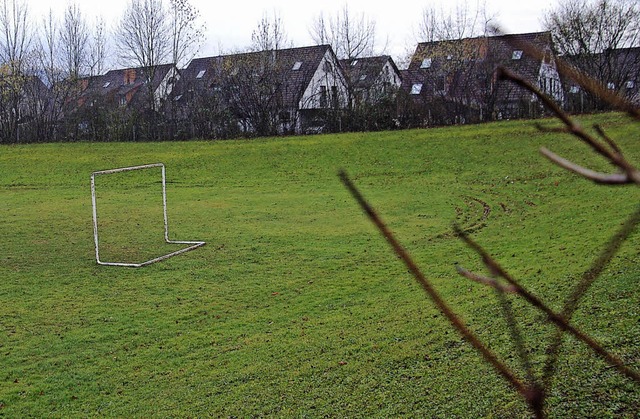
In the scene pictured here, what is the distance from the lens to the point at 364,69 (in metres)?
29.1

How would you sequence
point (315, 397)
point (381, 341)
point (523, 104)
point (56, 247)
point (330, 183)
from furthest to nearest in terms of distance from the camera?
point (523, 104) → point (330, 183) → point (56, 247) → point (381, 341) → point (315, 397)

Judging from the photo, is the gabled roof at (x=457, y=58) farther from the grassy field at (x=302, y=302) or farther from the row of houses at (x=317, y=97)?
the grassy field at (x=302, y=302)

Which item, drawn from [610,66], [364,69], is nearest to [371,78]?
[364,69]

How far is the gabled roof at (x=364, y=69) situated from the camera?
91.6 feet

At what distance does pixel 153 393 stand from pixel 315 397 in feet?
3.98

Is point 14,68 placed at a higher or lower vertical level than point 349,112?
higher

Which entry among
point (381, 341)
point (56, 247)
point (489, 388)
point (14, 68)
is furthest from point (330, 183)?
point (14, 68)

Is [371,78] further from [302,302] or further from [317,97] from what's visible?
[302,302]

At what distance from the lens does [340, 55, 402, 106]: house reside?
2650 cm

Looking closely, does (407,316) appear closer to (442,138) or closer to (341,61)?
(442,138)

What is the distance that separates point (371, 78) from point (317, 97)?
2.61 metres

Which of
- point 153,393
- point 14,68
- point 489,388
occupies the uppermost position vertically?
point 14,68

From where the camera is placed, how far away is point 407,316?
614 centimetres

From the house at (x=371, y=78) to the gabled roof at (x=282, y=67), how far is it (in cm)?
126
